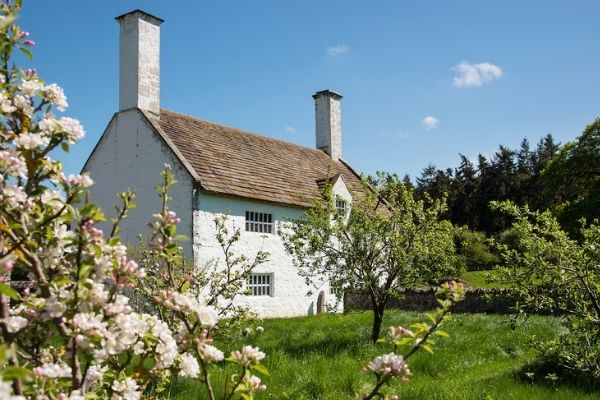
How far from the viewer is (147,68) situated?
18.9 meters

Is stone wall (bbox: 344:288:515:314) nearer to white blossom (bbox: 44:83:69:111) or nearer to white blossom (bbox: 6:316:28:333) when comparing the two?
white blossom (bbox: 44:83:69:111)

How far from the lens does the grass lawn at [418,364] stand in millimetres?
7602

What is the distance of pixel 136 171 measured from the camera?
19156 millimetres

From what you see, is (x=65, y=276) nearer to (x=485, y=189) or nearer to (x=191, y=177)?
(x=191, y=177)

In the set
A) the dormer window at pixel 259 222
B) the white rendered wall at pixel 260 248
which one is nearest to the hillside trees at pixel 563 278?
the white rendered wall at pixel 260 248

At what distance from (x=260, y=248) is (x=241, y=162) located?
332 cm

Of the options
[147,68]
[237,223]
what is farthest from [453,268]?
[147,68]

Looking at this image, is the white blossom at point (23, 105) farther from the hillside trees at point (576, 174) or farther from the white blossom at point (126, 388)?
the hillside trees at point (576, 174)

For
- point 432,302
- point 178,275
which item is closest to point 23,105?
point 178,275

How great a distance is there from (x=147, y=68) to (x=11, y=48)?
16502 millimetres

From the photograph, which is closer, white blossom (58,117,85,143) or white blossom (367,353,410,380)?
white blossom (367,353,410,380)

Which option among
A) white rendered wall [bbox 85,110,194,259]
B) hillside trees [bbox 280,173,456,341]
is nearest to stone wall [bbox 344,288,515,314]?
hillside trees [bbox 280,173,456,341]

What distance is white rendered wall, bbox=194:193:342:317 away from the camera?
17.9m

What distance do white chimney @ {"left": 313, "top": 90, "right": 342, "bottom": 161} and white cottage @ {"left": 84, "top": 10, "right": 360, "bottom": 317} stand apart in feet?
21.8
